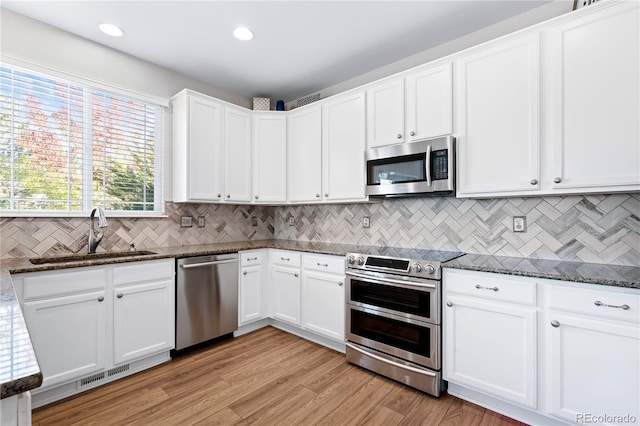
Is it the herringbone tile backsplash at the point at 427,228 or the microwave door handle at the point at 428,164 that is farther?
the microwave door handle at the point at 428,164

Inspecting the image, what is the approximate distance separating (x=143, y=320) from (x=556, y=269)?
297 centimetres

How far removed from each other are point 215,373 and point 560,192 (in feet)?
9.21

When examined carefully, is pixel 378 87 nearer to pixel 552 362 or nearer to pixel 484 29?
pixel 484 29

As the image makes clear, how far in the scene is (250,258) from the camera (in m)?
3.27

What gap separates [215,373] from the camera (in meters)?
2.49

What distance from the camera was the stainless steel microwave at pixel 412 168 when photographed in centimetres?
240

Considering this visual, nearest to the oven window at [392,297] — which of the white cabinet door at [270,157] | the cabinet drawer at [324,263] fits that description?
the cabinet drawer at [324,263]

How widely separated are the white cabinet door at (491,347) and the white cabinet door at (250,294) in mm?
1919

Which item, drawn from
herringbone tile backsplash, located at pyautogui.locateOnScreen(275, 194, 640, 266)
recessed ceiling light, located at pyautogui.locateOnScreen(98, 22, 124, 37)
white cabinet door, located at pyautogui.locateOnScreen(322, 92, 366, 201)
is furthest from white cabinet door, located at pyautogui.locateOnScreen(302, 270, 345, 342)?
recessed ceiling light, located at pyautogui.locateOnScreen(98, 22, 124, 37)

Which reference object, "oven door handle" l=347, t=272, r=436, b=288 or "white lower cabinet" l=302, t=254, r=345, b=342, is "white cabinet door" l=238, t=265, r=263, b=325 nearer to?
"white lower cabinet" l=302, t=254, r=345, b=342

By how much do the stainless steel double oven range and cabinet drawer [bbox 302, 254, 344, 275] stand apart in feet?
0.44

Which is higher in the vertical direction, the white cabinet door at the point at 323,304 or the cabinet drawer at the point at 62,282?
the cabinet drawer at the point at 62,282

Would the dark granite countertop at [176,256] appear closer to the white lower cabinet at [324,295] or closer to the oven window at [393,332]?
the white lower cabinet at [324,295]

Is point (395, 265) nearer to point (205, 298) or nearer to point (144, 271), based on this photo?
point (205, 298)
